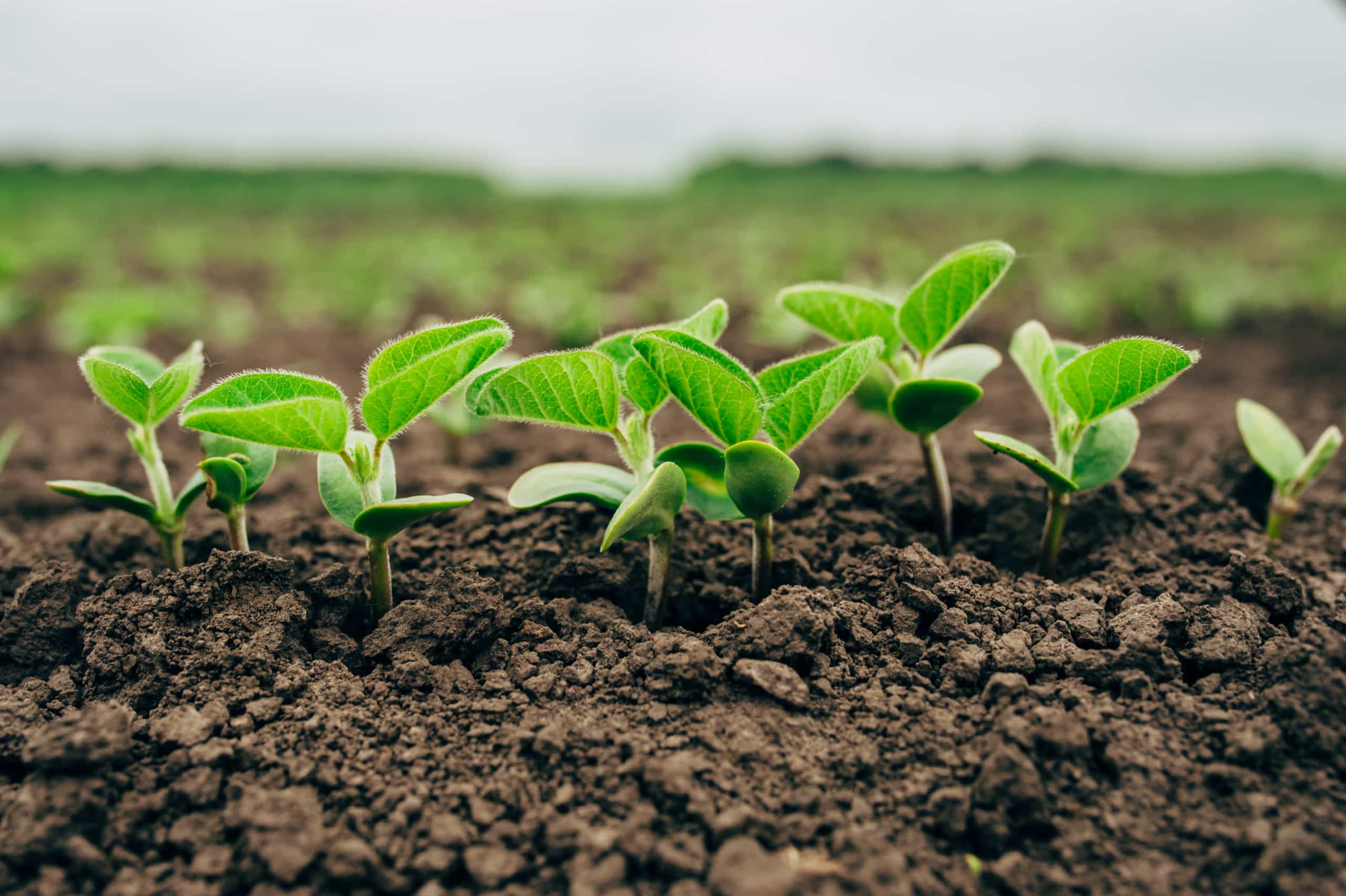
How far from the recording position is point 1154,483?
2.03 metres

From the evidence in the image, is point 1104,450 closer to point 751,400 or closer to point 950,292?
point 950,292

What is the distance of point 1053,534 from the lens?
67.9 inches

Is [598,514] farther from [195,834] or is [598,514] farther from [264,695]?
[195,834]

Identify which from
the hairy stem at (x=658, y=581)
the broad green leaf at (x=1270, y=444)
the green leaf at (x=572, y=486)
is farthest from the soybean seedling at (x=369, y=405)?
the broad green leaf at (x=1270, y=444)

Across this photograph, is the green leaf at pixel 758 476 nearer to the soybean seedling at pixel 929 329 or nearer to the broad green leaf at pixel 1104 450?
the soybean seedling at pixel 929 329

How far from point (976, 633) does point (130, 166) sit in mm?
23979

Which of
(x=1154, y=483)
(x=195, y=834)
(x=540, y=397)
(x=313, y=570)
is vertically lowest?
(x=195, y=834)

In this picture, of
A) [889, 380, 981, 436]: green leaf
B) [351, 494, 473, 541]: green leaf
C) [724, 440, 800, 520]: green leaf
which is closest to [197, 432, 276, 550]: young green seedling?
[351, 494, 473, 541]: green leaf

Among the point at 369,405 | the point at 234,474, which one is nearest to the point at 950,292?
the point at 369,405

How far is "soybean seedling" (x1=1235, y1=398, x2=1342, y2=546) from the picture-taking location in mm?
1802

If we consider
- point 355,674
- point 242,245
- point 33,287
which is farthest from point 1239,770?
point 242,245

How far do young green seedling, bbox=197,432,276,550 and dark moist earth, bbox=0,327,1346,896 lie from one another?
0.32 feet

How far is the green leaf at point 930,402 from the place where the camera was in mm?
1516

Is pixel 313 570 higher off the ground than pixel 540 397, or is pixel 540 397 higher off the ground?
pixel 540 397
